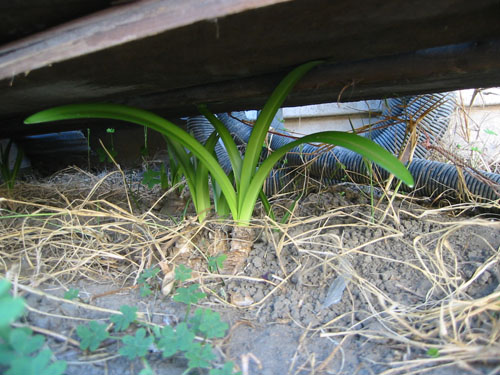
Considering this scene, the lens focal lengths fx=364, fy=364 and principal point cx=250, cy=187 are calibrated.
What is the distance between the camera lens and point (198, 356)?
53 cm

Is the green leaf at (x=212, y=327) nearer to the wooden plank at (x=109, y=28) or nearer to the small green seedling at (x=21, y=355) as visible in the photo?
the small green seedling at (x=21, y=355)

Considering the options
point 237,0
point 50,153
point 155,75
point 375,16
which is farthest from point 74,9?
point 50,153

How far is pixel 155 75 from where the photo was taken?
2.87 feet

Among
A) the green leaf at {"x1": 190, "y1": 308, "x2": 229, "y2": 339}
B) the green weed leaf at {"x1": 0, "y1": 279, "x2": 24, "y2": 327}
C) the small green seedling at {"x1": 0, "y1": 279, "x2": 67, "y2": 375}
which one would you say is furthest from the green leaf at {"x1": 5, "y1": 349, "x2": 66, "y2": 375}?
the green leaf at {"x1": 190, "y1": 308, "x2": 229, "y2": 339}

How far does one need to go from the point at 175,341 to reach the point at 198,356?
0.05m

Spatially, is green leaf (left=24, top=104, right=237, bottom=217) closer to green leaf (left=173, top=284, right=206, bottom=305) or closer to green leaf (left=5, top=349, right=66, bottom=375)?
green leaf (left=173, top=284, right=206, bottom=305)

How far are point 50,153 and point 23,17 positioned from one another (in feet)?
7.65

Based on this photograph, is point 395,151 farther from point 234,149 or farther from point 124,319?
point 124,319

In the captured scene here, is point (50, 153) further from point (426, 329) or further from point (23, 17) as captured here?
point (426, 329)

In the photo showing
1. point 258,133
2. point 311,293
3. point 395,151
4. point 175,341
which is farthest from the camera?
point 395,151

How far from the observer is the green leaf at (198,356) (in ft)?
1.70

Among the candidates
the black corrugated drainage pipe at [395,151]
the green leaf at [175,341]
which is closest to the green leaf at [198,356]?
the green leaf at [175,341]

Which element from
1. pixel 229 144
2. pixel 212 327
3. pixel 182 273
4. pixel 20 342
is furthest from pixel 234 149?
pixel 20 342

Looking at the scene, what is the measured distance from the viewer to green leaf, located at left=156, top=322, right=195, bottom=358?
0.54m
